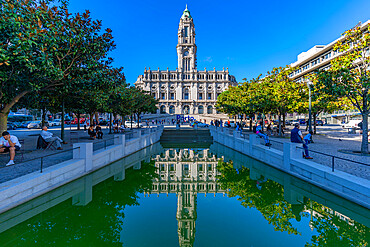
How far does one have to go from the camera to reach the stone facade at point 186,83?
9712 centimetres

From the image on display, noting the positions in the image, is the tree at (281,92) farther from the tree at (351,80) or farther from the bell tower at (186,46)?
the bell tower at (186,46)

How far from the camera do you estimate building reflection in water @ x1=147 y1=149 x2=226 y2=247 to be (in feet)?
19.1

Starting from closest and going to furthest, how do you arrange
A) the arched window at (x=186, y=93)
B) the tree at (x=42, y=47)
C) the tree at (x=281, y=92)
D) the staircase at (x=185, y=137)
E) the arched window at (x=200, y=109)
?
the tree at (x=42, y=47) → the tree at (x=281, y=92) → the staircase at (x=185, y=137) → the arched window at (x=200, y=109) → the arched window at (x=186, y=93)

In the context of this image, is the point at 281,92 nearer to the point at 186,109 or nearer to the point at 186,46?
the point at 186,109

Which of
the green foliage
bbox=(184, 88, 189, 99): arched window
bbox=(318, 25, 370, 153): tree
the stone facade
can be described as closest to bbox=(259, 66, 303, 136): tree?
bbox=(318, 25, 370, 153): tree

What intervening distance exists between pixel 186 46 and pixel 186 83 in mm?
18337

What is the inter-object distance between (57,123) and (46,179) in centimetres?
5521

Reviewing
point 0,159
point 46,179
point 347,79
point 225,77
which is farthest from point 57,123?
point 225,77

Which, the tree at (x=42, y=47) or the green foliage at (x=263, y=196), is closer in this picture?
the green foliage at (x=263, y=196)

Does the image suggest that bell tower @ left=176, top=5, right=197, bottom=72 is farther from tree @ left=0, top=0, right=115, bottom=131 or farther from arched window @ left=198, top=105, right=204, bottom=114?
tree @ left=0, top=0, right=115, bottom=131

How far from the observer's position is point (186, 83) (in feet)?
326

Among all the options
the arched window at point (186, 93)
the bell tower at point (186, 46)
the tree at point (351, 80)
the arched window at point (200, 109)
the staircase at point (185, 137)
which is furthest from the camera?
the bell tower at point (186, 46)

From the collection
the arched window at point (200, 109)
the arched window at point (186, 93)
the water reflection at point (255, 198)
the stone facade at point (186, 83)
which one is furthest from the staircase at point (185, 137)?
the arched window at point (186, 93)

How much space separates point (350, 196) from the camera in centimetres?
661
